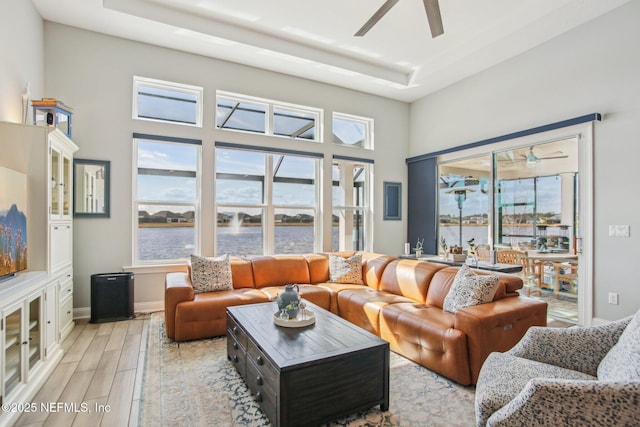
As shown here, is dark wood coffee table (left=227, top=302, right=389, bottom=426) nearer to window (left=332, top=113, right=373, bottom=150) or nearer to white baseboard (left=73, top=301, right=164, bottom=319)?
white baseboard (left=73, top=301, right=164, bottom=319)

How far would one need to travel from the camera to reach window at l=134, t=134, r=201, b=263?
4.57m

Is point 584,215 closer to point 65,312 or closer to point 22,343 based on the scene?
point 22,343

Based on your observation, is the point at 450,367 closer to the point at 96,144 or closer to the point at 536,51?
the point at 536,51

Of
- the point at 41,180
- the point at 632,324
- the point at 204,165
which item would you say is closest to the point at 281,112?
the point at 204,165

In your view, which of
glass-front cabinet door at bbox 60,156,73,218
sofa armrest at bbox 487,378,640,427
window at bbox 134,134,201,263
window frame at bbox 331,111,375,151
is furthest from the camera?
window frame at bbox 331,111,375,151

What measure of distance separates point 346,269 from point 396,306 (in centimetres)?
138

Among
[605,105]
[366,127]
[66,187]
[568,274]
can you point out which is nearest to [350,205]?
[366,127]

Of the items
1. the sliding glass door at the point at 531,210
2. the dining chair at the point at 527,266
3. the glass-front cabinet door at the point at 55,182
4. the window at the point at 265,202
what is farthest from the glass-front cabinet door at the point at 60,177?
the dining chair at the point at 527,266

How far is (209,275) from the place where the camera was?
391 centimetres

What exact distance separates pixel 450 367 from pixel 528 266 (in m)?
3.02

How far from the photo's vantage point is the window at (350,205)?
236 inches

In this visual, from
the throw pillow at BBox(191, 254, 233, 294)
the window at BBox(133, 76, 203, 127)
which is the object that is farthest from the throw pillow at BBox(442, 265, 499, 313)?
the window at BBox(133, 76, 203, 127)

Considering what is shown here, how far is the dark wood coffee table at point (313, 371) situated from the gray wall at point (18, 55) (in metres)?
3.06

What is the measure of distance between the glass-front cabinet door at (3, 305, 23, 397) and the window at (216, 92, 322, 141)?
11.4 feet
